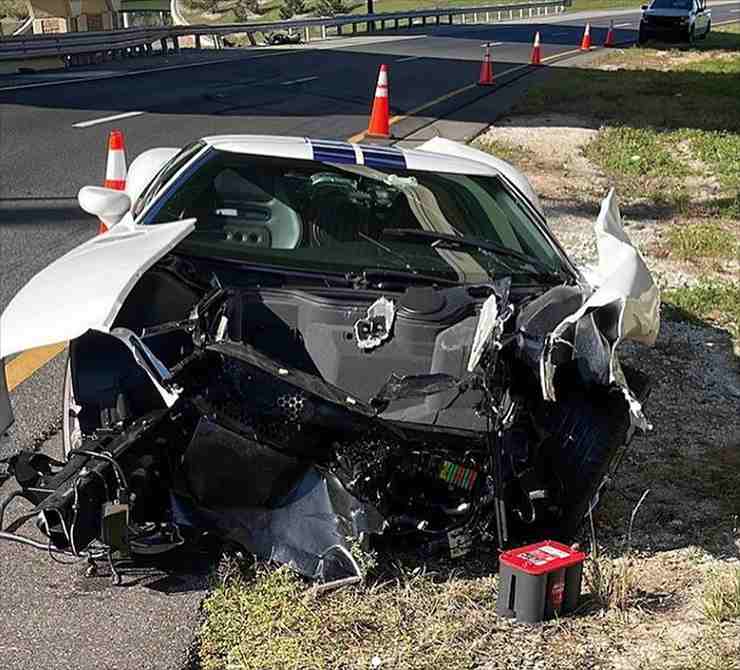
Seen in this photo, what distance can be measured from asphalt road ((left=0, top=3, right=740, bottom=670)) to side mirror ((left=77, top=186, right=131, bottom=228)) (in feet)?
3.20

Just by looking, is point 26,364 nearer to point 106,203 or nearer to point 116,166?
point 106,203

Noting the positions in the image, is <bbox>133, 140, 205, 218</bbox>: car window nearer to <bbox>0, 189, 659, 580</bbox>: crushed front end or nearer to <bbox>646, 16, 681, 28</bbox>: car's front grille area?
<bbox>0, 189, 659, 580</bbox>: crushed front end

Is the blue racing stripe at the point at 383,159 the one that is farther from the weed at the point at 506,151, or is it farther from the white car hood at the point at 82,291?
the weed at the point at 506,151

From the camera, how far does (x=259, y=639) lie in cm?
357

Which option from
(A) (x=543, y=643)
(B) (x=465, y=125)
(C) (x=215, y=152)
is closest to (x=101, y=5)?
(B) (x=465, y=125)

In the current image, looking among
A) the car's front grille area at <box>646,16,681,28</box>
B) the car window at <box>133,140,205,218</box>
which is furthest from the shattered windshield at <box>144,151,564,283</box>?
the car's front grille area at <box>646,16,681,28</box>

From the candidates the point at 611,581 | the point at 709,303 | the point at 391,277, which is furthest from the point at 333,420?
the point at 709,303

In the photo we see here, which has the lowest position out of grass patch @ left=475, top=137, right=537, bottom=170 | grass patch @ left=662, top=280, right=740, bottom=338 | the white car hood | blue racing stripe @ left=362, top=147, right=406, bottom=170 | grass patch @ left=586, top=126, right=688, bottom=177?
grass patch @ left=586, top=126, right=688, bottom=177

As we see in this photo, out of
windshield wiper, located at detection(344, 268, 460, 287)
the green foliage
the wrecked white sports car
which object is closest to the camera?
the wrecked white sports car

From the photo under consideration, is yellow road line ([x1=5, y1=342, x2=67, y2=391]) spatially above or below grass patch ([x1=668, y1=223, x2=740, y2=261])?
above

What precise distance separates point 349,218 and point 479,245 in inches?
24.1

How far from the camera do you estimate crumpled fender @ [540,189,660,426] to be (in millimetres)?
3707

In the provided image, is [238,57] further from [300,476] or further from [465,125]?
[300,476]

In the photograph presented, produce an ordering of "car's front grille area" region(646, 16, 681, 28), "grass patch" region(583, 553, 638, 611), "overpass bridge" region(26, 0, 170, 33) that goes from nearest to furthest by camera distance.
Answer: "grass patch" region(583, 553, 638, 611) < "overpass bridge" region(26, 0, 170, 33) < "car's front grille area" region(646, 16, 681, 28)
